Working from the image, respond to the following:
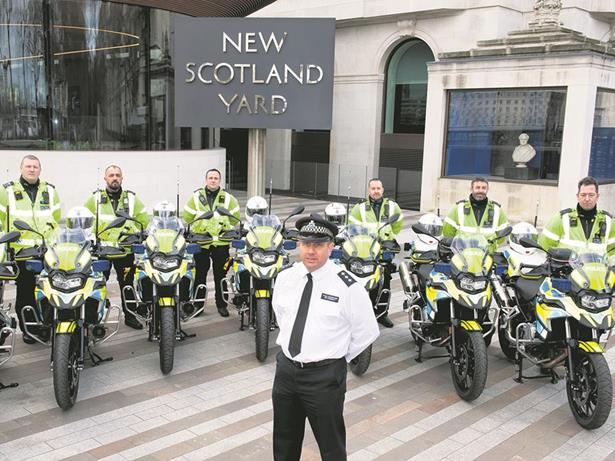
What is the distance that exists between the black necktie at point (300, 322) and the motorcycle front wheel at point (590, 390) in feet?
9.15

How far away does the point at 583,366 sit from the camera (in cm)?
537

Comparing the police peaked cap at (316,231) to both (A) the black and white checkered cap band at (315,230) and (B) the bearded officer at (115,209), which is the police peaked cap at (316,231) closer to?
(A) the black and white checkered cap band at (315,230)

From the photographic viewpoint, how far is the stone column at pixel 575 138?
51.0 feet

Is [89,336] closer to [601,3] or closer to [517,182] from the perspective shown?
[517,182]

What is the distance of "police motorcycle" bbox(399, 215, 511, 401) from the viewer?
18.7 feet

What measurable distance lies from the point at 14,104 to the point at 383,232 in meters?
11.3

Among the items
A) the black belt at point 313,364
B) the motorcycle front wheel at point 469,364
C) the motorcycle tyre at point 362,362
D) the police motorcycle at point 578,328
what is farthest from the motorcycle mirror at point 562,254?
the black belt at point 313,364

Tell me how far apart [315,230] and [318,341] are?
0.61 meters

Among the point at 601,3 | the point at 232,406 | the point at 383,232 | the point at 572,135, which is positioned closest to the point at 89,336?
the point at 232,406

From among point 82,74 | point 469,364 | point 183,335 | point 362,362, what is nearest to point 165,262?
point 183,335

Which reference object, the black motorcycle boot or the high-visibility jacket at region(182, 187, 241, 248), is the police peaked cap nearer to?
the high-visibility jacket at region(182, 187, 241, 248)

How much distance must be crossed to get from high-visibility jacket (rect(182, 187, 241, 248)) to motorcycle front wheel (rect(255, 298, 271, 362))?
68.8 inches

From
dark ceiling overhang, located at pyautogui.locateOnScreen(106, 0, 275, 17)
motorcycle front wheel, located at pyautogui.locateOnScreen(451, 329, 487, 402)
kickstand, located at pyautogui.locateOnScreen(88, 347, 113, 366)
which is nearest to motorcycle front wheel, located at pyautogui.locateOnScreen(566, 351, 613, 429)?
motorcycle front wheel, located at pyautogui.locateOnScreen(451, 329, 487, 402)

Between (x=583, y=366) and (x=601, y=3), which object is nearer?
(x=583, y=366)
